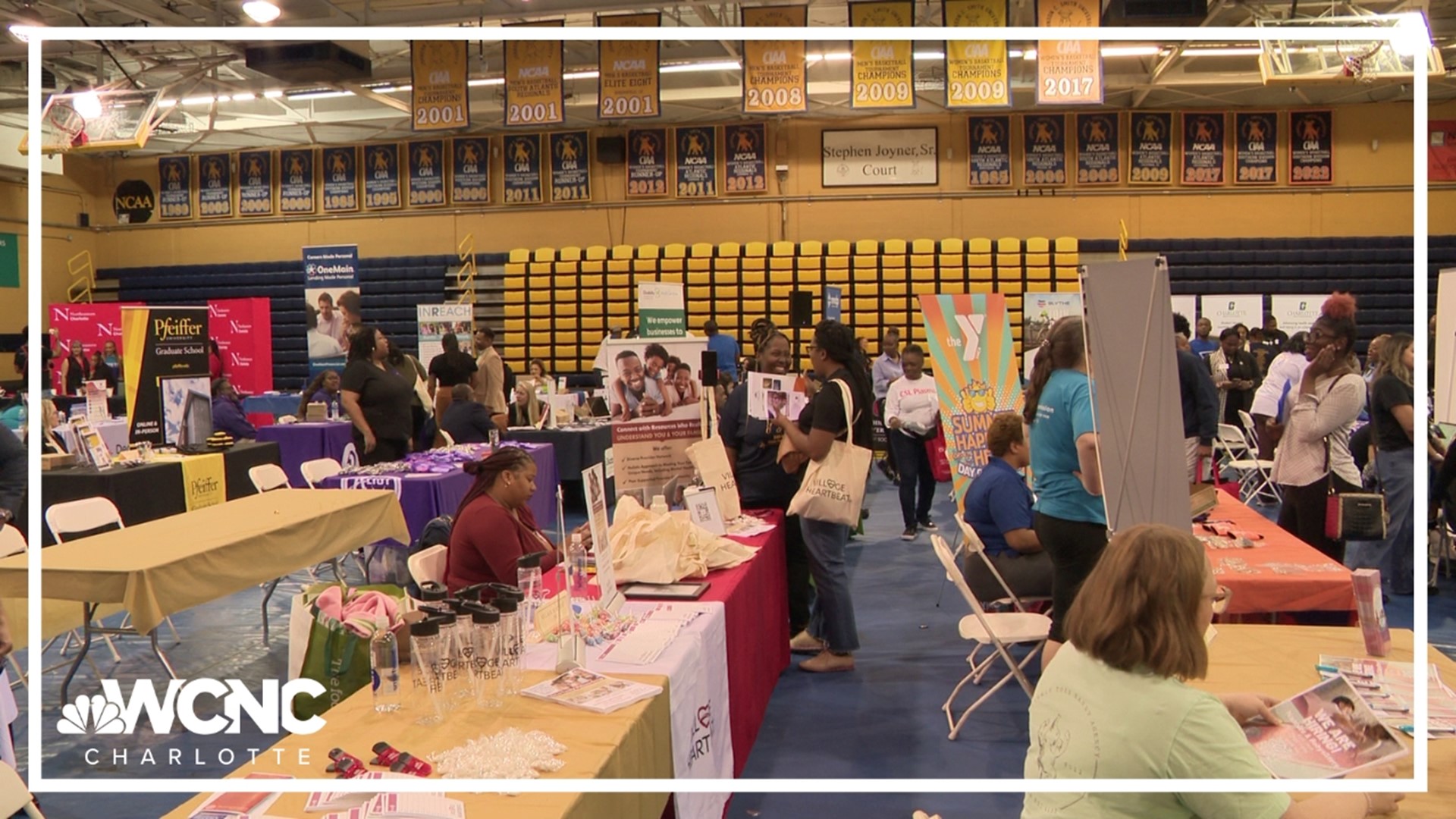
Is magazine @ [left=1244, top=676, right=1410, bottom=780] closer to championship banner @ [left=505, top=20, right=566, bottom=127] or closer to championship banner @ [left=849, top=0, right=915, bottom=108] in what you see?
championship banner @ [left=849, top=0, right=915, bottom=108]

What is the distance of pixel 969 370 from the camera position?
6566 millimetres

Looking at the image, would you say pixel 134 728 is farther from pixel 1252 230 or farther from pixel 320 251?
pixel 1252 230

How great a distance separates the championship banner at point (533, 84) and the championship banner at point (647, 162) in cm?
675

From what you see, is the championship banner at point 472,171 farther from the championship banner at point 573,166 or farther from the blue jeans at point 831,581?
the blue jeans at point 831,581

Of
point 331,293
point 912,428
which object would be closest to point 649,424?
point 912,428

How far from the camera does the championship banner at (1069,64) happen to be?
29.3 feet

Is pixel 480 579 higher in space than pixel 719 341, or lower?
lower

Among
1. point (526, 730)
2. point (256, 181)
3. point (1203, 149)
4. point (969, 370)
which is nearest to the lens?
point (526, 730)

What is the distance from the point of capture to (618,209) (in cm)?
1684

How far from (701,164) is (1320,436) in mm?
12553

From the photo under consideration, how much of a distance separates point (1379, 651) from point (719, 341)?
32.7 ft

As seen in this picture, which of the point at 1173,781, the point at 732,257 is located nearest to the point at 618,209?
the point at 732,257

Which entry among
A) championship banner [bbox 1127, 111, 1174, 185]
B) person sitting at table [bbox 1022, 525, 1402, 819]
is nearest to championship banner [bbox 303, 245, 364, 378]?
championship banner [bbox 1127, 111, 1174, 185]

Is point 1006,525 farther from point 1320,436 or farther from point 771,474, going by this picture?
point 1320,436
